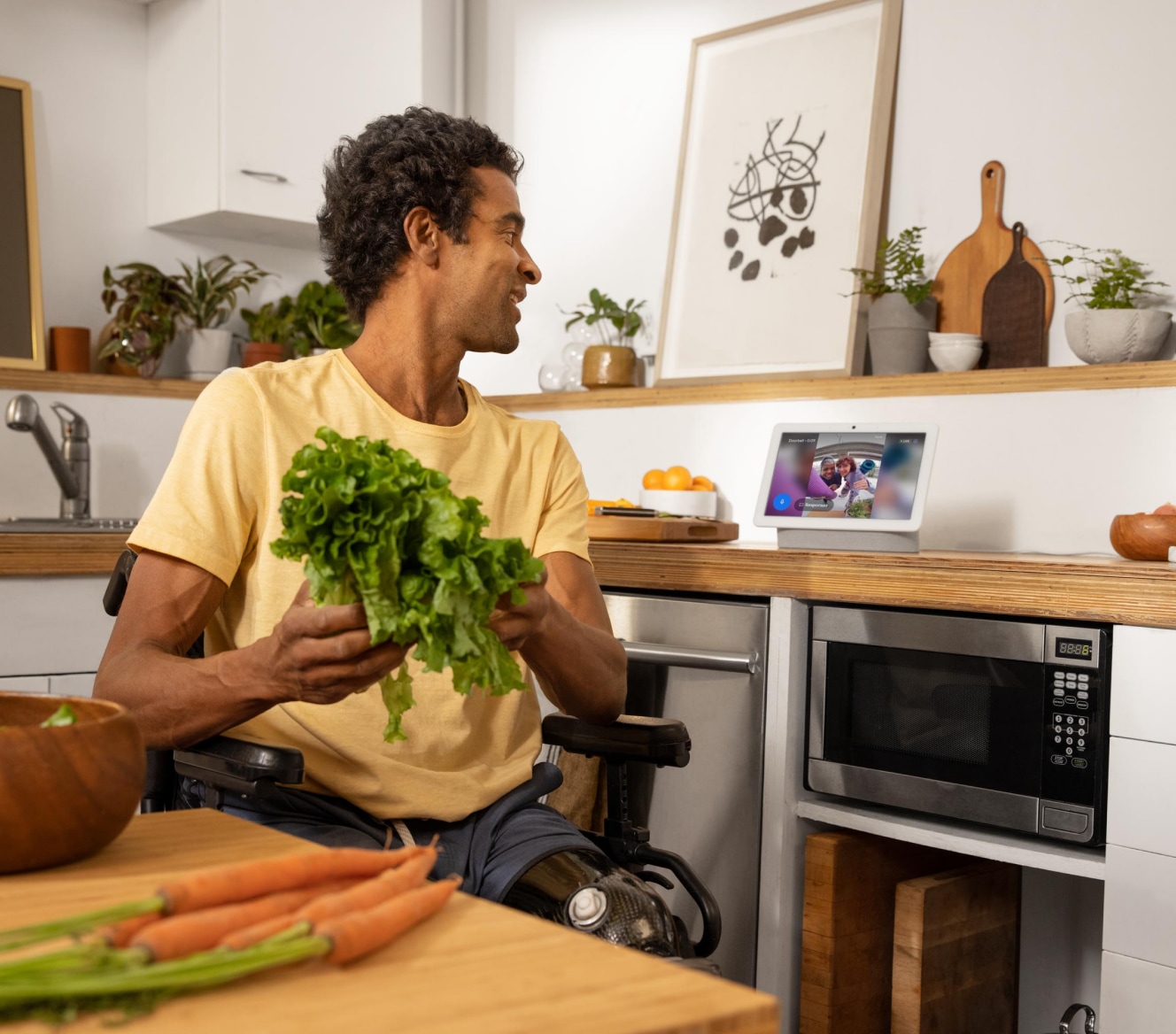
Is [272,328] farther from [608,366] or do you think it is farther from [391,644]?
[391,644]

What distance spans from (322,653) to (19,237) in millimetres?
2868

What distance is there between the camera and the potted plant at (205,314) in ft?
12.7

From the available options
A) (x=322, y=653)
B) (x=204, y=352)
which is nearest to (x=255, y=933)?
(x=322, y=653)

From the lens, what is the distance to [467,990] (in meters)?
0.68

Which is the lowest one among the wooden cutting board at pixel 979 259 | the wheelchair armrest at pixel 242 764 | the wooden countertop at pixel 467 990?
the wheelchair armrest at pixel 242 764

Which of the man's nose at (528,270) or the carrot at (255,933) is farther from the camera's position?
the man's nose at (528,270)

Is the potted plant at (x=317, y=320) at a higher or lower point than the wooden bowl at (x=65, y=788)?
higher

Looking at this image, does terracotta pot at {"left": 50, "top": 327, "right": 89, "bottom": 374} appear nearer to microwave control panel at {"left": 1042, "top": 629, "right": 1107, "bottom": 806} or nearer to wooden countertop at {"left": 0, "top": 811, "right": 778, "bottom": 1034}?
microwave control panel at {"left": 1042, "top": 629, "right": 1107, "bottom": 806}

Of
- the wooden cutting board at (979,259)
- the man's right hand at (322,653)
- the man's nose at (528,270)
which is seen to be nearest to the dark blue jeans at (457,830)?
the man's right hand at (322,653)

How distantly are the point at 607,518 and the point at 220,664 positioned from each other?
4.39 ft

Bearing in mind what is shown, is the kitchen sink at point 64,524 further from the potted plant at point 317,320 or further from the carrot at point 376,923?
the carrot at point 376,923

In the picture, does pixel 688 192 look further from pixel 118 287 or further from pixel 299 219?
pixel 118 287

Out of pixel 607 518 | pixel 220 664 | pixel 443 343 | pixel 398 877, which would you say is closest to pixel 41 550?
pixel 607 518

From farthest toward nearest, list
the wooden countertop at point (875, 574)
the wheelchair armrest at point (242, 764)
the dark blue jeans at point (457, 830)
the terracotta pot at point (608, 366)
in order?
the terracotta pot at point (608, 366) → the wooden countertop at point (875, 574) → the dark blue jeans at point (457, 830) → the wheelchair armrest at point (242, 764)
